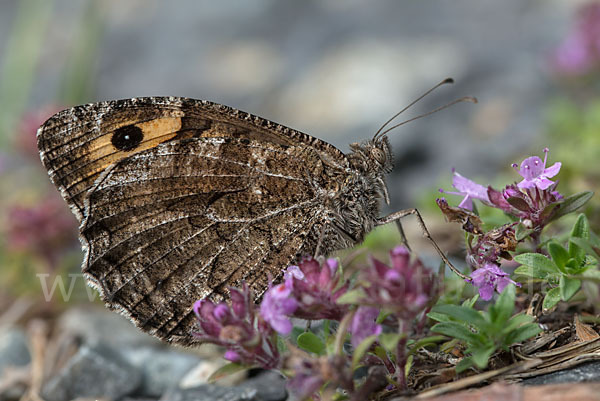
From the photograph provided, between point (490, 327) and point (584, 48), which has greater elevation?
point (584, 48)

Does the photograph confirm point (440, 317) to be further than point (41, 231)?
No

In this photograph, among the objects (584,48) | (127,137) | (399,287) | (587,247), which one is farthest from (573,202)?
(584,48)

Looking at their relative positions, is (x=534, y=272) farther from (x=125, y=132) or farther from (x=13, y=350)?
(x=13, y=350)

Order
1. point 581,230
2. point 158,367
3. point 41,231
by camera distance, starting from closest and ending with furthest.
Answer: point 581,230
point 158,367
point 41,231

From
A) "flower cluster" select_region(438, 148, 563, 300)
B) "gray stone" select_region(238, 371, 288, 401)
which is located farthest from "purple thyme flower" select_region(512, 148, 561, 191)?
"gray stone" select_region(238, 371, 288, 401)

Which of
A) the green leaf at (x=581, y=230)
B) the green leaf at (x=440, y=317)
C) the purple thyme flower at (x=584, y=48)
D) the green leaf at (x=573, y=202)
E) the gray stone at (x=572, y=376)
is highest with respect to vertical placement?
the purple thyme flower at (x=584, y=48)

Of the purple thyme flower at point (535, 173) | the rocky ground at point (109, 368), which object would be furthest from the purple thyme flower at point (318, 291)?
the purple thyme flower at point (535, 173)

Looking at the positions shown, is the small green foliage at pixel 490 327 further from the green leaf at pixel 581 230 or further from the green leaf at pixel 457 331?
the green leaf at pixel 581 230
